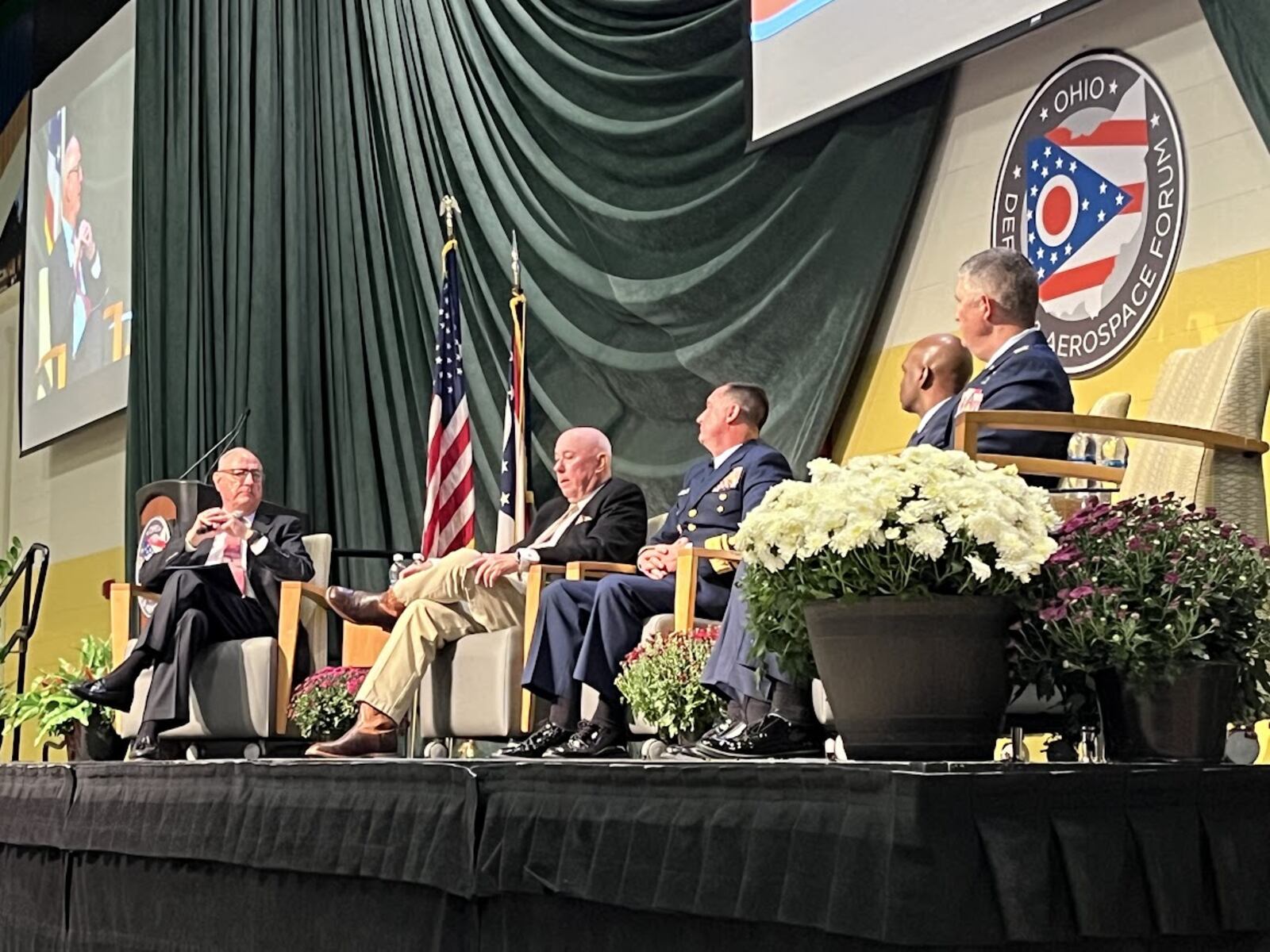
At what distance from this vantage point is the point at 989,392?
3049mm

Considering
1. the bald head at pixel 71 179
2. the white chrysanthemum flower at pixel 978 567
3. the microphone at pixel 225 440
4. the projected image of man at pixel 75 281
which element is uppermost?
the bald head at pixel 71 179

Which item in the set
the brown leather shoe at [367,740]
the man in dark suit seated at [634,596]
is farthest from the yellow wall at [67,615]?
the man in dark suit seated at [634,596]

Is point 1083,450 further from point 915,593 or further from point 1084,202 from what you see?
point 915,593

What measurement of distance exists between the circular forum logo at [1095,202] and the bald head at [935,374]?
0.72m

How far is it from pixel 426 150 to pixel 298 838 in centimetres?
399

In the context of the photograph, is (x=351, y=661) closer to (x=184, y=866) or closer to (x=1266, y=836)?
(x=184, y=866)

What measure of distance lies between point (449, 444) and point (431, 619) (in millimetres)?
1659

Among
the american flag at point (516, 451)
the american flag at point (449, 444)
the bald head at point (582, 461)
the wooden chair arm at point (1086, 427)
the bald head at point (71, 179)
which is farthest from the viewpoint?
the bald head at point (71, 179)

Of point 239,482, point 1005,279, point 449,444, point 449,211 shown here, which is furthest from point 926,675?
point 449,211

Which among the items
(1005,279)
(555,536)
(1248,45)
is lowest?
(555,536)

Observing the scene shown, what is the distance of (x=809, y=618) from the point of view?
6.49ft

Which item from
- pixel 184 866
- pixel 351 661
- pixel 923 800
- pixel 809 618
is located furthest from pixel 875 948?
pixel 351 661

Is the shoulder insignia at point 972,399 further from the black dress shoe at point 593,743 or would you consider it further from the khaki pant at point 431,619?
the khaki pant at point 431,619

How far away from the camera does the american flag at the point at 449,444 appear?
218 inches
